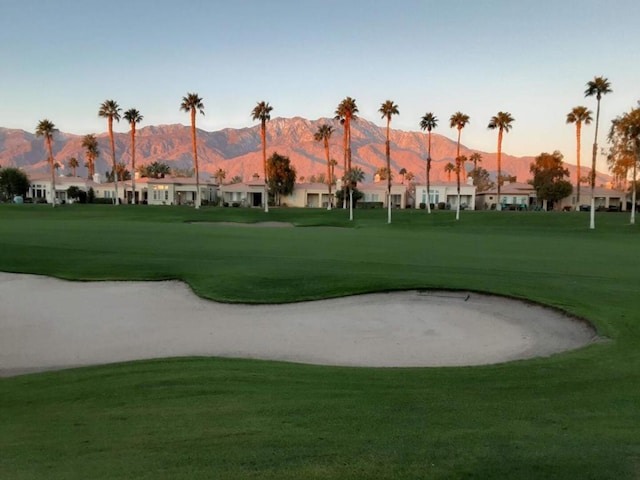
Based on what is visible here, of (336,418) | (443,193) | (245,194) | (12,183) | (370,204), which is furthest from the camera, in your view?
(245,194)

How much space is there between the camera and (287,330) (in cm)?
1220

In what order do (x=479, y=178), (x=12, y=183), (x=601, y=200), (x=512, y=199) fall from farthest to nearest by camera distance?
1. (x=479, y=178)
2. (x=512, y=199)
3. (x=12, y=183)
4. (x=601, y=200)

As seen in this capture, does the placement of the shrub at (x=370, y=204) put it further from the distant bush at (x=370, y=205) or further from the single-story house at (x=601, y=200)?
the single-story house at (x=601, y=200)

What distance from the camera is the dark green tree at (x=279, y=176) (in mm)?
102438

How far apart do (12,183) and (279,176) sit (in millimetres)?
51068

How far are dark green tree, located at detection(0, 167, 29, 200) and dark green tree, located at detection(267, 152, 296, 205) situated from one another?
47846mm

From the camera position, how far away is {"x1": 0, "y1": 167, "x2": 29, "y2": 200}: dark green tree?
101750mm

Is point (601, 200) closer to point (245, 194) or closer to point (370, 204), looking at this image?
point (370, 204)

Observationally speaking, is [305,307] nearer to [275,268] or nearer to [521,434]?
[275,268]

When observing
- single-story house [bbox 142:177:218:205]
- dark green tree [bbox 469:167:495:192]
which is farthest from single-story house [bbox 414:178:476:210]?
dark green tree [bbox 469:167:495:192]

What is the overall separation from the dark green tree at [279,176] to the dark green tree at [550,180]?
47.4 metres

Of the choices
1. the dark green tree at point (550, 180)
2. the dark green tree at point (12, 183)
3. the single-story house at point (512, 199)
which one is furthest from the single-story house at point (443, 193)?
the dark green tree at point (12, 183)

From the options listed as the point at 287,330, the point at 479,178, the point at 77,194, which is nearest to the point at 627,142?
the point at 287,330

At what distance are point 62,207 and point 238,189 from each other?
34.9 m
